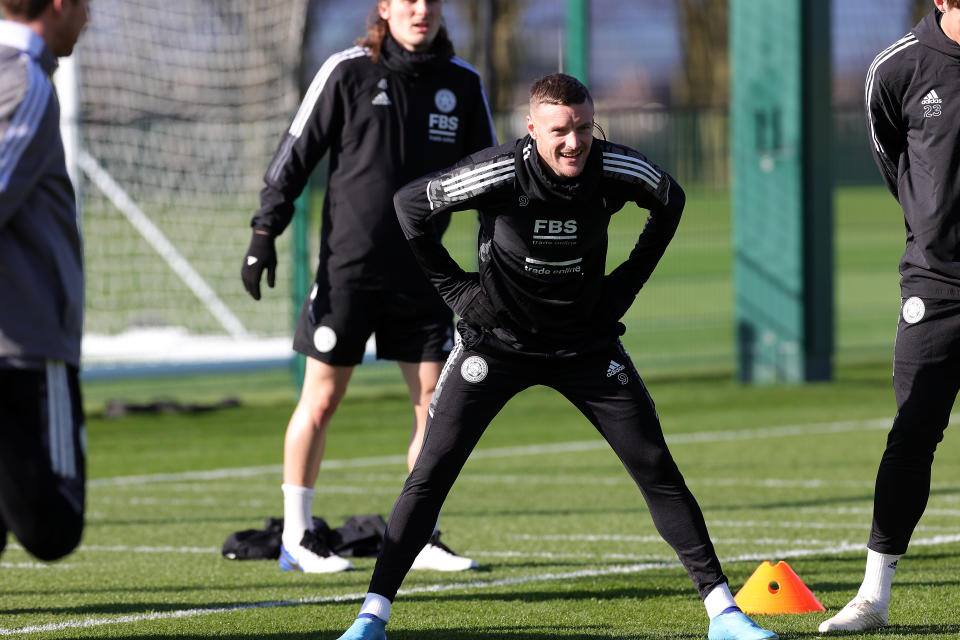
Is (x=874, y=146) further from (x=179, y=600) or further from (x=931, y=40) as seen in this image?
(x=179, y=600)

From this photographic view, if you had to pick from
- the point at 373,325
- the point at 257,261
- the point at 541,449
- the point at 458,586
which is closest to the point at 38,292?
the point at 257,261

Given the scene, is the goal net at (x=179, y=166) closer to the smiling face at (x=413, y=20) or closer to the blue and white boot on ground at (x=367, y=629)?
the smiling face at (x=413, y=20)

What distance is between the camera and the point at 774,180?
17.7 metres

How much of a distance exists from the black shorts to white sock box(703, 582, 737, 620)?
7.31 feet

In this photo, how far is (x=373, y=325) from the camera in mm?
7660

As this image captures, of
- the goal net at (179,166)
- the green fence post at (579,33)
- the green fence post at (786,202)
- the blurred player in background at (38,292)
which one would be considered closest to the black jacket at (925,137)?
the blurred player in background at (38,292)

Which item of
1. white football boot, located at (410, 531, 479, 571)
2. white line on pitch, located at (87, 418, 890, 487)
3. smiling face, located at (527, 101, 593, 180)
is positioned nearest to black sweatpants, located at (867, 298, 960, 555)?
smiling face, located at (527, 101, 593, 180)

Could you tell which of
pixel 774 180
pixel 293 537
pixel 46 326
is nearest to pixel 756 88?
pixel 774 180

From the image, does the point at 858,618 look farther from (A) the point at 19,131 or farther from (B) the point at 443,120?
(A) the point at 19,131

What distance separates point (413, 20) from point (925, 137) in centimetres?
249

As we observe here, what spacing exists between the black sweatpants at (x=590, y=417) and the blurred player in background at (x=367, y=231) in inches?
69.2

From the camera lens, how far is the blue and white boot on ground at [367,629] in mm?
5543

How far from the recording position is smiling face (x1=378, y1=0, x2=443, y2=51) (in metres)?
7.50

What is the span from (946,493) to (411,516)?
501cm
